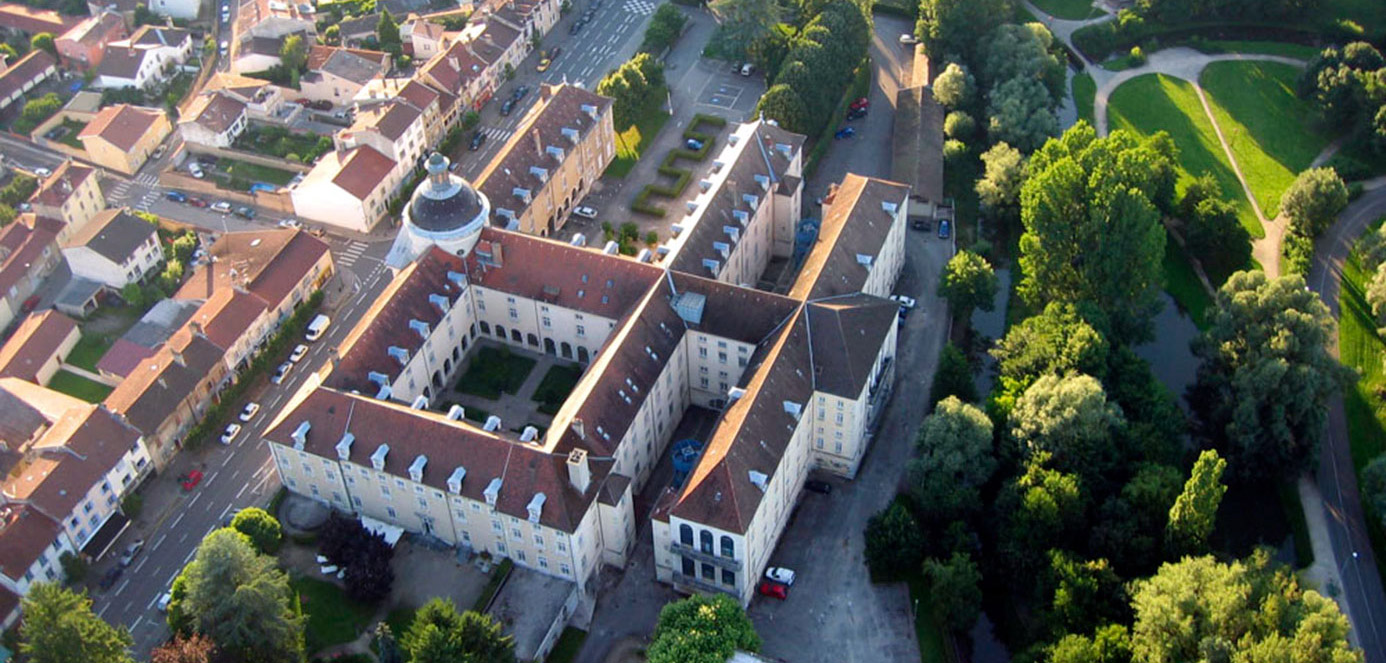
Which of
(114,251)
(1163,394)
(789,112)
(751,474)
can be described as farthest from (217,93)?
(1163,394)

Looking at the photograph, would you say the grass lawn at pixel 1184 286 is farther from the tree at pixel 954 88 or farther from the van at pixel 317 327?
the van at pixel 317 327

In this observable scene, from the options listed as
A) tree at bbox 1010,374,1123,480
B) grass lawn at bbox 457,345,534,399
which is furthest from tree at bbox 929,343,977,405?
grass lawn at bbox 457,345,534,399

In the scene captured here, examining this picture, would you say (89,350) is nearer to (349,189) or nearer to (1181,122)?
(349,189)

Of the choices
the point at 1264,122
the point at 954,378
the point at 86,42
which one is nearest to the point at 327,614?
the point at 954,378

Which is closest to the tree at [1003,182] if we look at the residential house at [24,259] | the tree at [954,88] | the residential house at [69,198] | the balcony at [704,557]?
the tree at [954,88]

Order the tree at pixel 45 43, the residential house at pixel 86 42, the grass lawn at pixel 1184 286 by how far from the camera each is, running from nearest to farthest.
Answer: the grass lawn at pixel 1184 286 < the residential house at pixel 86 42 < the tree at pixel 45 43

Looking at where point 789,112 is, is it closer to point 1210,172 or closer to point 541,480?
point 1210,172
